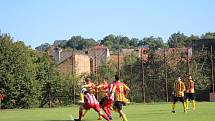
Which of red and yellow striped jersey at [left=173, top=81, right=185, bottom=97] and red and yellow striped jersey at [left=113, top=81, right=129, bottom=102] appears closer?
red and yellow striped jersey at [left=113, top=81, right=129, bottom=102]

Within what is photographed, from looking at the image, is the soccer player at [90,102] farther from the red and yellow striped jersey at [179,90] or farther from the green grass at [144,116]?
the red and yellow striped jersey at [179,90]

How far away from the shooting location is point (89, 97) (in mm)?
23719

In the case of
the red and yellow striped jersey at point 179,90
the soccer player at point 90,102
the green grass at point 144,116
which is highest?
the red and yellow striped jersey at point 179,90

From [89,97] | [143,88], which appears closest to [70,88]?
[143,88]

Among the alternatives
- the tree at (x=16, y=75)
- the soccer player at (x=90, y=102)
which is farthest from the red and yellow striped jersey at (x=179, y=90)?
the tree at (x=16, y=75)

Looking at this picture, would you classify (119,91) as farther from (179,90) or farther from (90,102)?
(179,90)

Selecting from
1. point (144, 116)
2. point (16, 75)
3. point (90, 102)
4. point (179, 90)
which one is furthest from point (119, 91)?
point (16, 75)

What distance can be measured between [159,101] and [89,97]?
30759mm

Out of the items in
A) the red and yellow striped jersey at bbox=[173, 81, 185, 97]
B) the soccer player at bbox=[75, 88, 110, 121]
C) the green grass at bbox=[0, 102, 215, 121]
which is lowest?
the green grass at bbox=[0, 102, 215, 121]

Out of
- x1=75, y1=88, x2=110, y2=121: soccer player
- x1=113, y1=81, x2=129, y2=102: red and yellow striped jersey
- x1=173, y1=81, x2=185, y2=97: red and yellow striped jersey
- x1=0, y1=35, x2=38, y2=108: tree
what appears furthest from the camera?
x1=0, y1=35, x2=38, y2=108: tree

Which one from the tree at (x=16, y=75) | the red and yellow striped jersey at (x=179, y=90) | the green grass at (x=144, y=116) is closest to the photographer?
the green grass at (x=144, y=116)

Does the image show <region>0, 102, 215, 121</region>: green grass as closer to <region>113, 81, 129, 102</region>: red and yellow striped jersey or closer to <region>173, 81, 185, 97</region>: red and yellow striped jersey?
<region>173, 81, 185, 97</region>: red and yellow striped jersey

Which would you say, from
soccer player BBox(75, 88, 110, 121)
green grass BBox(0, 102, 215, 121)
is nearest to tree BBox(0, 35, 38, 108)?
green grass BBox(0, 102, 215, 121)

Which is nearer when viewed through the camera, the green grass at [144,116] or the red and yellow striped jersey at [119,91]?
the red and yellow striped jersey at [119,91]
